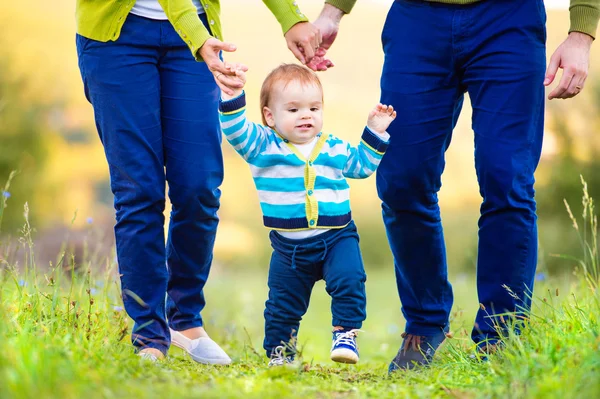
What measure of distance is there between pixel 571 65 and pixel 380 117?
0.74 m

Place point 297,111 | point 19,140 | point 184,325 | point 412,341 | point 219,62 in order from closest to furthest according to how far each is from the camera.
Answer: point 219,62, point 297,111, point 412,341, point 184,325, point 19,140

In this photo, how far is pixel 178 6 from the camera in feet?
9.09

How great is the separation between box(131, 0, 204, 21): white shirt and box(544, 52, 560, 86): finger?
151 centimetres

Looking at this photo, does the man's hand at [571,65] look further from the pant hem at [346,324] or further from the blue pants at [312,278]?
the pant hem at [346,324]

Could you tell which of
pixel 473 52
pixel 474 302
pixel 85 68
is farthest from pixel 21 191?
pixel 473 52

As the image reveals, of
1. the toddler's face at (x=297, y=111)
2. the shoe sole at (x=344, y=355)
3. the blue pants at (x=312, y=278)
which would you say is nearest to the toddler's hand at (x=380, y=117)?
the toddler's face at (x=297, y=111)

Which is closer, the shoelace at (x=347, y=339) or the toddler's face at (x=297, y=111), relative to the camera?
the shoelace at (x=347, y=339)

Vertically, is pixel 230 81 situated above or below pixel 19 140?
above

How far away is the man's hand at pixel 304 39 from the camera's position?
317cm

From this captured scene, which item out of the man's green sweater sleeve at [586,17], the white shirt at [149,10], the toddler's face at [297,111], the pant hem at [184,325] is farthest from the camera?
the pant hem at [184,325]

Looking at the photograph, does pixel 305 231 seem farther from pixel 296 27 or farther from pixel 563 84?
pixel 563 84

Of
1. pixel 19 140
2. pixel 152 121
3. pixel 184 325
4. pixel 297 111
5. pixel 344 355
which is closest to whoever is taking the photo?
pixel 344 355

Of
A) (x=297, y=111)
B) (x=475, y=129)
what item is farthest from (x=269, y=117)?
(x=475, y=129)

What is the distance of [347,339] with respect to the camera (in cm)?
288
